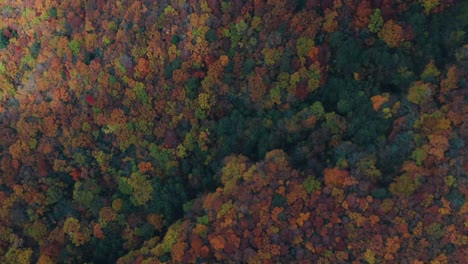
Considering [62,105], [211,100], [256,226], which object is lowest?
[256,226]

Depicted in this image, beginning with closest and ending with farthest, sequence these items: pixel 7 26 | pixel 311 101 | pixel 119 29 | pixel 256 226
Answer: pixel 256 226, pixel 311 101, pixel 119 29, pixel 7 26

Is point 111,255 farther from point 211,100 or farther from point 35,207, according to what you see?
point 211,100

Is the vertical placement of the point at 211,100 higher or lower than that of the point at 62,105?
lower

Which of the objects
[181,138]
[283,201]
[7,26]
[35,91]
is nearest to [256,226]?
[283,201]

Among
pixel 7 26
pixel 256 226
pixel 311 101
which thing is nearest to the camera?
pixel 256 226

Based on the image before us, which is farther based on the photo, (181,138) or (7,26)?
(7,26)

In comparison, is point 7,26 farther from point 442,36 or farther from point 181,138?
point 442,36
